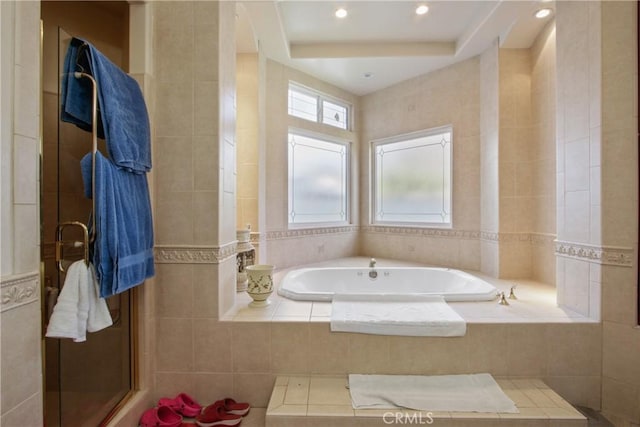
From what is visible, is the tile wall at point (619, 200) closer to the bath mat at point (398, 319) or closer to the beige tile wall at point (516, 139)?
the bath mat at point (398, 319)

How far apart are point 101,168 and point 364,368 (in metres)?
1.70

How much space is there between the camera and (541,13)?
7.79 ft

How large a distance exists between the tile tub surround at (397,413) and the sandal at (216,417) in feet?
0.87

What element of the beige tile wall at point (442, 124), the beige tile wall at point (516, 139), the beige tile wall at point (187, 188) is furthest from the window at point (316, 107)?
the beige tile wall at point (516, 139)

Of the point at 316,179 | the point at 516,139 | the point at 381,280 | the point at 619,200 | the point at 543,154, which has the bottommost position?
the point at 381,280

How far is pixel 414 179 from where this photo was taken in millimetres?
3621

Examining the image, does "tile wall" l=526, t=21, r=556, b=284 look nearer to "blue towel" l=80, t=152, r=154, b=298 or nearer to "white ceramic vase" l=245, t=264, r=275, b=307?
"white ceramic vase" l=245, t=264, r=275, b=307

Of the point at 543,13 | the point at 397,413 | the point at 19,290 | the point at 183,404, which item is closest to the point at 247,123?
Result: the point at 19,290

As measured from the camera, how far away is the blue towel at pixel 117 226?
1263 millimetres

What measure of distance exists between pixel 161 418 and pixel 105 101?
165cm

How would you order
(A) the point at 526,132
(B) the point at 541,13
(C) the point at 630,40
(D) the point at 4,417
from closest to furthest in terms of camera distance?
(D) the point at 4,417 → (C) the point at 630,40 → (B) the point at 541,13 → (A) the point at 526,132

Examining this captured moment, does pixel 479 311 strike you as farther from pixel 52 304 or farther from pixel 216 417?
pixel 52 304

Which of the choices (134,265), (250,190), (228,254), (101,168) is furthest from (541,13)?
(134,265)

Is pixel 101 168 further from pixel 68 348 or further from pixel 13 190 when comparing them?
pixel 68 348
